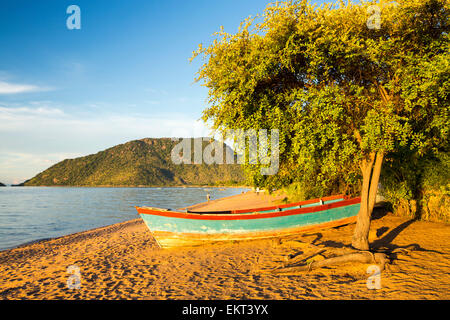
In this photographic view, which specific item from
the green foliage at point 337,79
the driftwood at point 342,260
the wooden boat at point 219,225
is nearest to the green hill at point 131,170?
the wooden boat at point 219,225

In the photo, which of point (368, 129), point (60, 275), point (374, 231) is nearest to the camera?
point (368, 129)

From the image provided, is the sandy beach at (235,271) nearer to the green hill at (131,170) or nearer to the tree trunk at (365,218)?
the tree trunk at (365,218)

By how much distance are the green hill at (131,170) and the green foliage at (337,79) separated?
12776 centimetres

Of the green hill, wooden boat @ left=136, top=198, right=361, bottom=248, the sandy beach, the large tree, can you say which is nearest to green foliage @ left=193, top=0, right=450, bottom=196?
the large tree

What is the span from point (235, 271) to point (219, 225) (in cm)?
297

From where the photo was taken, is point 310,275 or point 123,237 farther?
point 123,237

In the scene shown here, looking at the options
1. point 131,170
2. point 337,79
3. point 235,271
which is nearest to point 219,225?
point 235,271

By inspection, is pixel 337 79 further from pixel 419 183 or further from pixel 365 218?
pixel 419 183

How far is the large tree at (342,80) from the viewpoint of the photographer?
6527 mm

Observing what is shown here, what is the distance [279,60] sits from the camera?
784 centimetres

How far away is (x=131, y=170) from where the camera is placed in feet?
478
